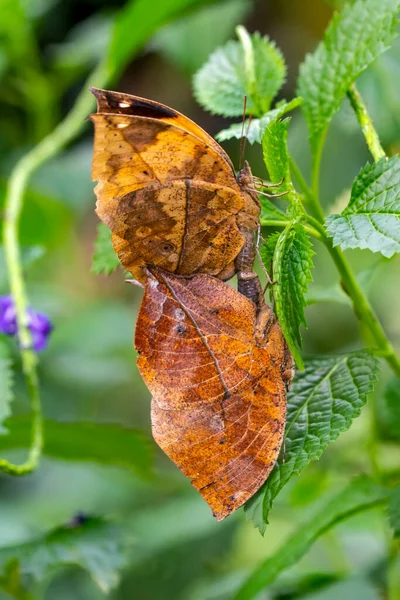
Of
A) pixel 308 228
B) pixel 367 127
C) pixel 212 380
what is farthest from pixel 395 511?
pixel 367 127

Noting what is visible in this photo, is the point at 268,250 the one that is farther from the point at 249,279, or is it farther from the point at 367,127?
the point at 367,127

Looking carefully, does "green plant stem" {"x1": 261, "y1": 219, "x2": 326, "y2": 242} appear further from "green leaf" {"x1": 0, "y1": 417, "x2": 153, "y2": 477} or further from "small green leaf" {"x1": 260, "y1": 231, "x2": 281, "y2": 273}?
"green leaf" {"x1": 0, "y1": 417, "x2": 153, "y2": 477}

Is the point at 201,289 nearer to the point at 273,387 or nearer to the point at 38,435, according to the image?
the point at 273,387

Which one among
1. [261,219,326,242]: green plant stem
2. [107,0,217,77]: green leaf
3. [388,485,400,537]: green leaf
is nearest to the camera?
[261,219,326,242]: green plant stem

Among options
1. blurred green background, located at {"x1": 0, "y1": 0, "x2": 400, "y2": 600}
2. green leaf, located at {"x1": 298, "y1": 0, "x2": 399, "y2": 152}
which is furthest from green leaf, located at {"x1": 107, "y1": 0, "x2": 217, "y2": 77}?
green leaf, located at {"x1": 298, "y1": 0, "x2": 399, "y2": 152}

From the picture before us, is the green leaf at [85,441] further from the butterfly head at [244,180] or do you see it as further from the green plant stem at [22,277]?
the butterfly head at [244,180]

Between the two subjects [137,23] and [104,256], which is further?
[137,23]
